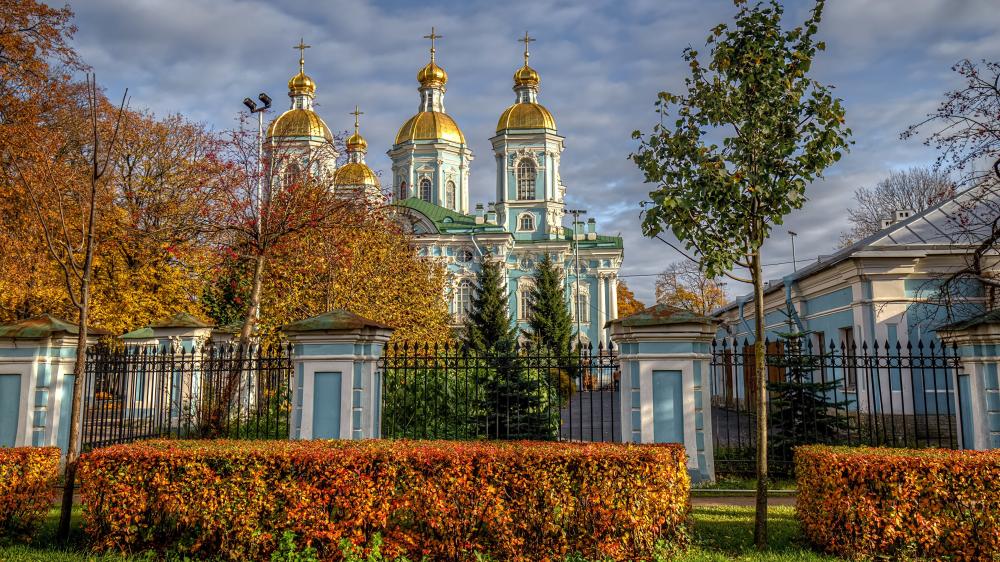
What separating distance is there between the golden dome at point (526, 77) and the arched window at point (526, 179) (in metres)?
5.30

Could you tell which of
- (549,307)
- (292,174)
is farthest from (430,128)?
(292,174)

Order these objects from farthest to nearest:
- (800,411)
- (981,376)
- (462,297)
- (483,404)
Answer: (462,297), (483,404), (800,411), (981,376)

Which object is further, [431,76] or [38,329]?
[431,76]

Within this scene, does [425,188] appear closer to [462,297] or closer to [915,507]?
[462,297]

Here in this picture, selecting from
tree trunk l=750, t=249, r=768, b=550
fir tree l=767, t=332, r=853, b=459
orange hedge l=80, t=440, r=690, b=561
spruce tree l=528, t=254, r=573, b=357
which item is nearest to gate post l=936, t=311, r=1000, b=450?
fir tree l=767, t=332, r=853, b=459

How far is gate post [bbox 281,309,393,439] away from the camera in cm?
834

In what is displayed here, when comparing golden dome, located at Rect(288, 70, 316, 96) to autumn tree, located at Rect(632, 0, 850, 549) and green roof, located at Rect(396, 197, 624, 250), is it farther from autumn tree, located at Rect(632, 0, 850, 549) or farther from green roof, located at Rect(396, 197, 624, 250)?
autumn tree, located at Rect(632, 0, 850, 549)

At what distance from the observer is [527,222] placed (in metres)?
45.0

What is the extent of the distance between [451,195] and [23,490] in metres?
43.8

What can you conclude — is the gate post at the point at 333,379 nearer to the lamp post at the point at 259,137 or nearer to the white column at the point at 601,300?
the lamp post at the point at 259,137

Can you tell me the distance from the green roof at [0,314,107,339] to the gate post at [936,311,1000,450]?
10639mm

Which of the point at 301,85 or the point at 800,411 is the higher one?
the point at 301,85

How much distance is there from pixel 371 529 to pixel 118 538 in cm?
214

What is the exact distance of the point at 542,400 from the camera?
1113cm
